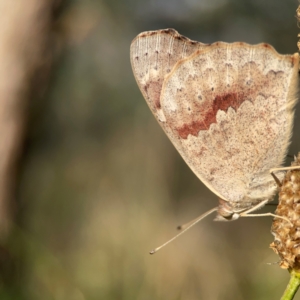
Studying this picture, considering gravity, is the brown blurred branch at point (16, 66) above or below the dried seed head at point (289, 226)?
above

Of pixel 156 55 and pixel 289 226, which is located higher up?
pixel 156 55

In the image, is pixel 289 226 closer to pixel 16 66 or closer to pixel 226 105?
pixel 226 105

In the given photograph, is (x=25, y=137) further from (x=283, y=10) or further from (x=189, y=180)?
(x=283, y=10)

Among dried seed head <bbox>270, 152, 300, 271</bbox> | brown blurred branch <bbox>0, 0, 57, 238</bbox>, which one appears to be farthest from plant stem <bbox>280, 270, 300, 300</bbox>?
brown blurred branch <bbox>0, 0, 57, 238</bbox>

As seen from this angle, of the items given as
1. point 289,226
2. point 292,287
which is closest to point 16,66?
point 289,226

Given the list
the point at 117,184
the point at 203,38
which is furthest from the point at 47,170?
the point at 203,38

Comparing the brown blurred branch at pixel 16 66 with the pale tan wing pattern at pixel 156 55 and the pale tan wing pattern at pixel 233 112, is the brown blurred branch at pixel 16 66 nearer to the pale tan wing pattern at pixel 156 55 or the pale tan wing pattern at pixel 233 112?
the pale tan wing pattern at pixel 156 55

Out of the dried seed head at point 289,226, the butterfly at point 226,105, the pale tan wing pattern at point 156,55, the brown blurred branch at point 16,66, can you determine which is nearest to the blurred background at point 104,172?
Answer: the brown blurred branch at point 16,66
